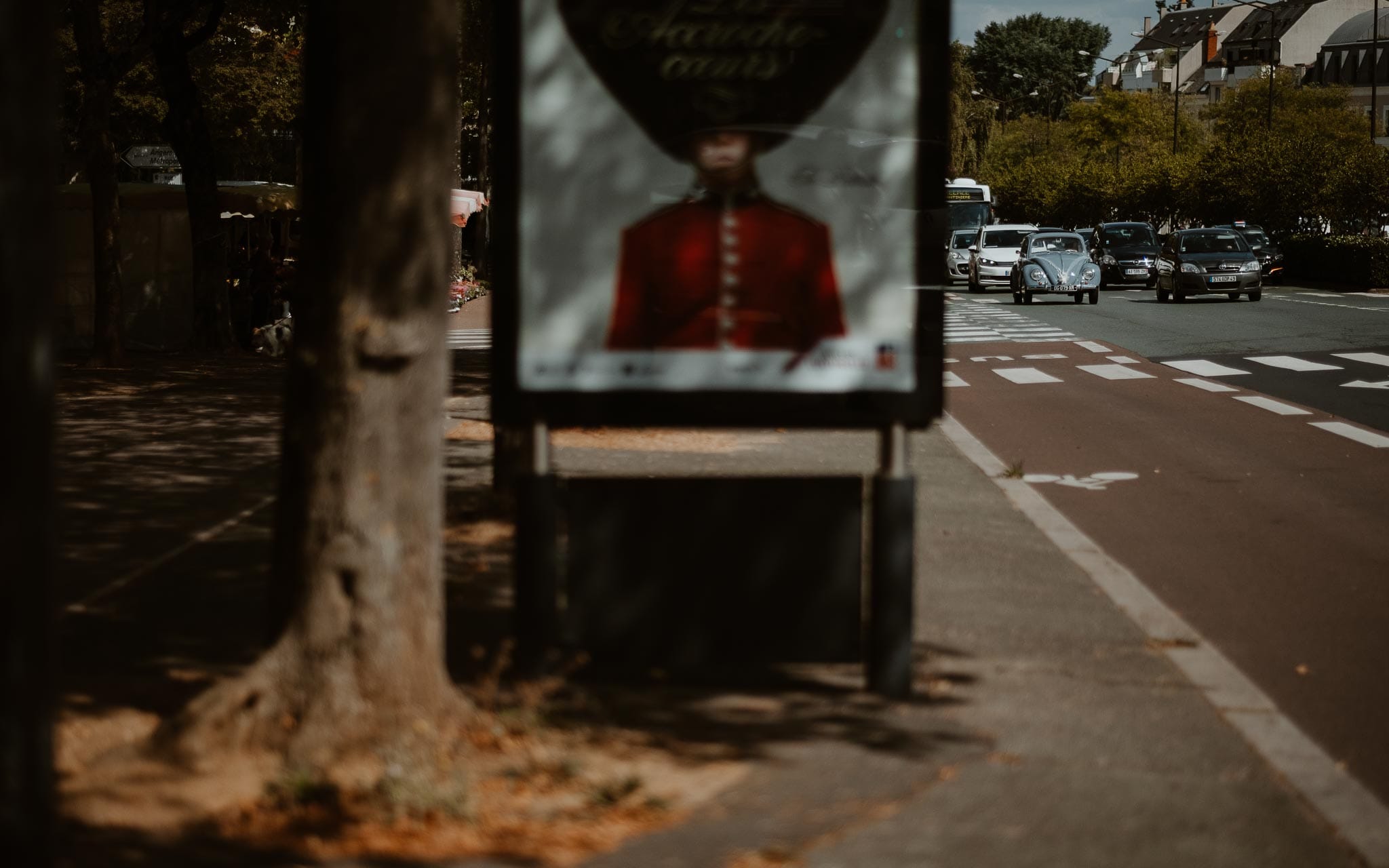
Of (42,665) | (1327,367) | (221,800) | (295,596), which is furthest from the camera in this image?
(1327,367)

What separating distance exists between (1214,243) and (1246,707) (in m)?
35.4

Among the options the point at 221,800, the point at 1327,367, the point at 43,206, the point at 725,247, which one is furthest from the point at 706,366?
the point at 1327,367

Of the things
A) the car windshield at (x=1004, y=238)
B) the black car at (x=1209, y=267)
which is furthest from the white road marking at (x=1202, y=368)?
the car windshield at (x=1004, y=238)

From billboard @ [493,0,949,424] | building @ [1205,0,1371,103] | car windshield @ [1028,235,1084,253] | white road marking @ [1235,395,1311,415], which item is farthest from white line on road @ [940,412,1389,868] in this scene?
building @ [1205,0,1371,103]

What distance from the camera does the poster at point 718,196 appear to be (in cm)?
579

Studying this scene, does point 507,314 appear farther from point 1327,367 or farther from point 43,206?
point 1327,367

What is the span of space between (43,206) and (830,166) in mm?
3463

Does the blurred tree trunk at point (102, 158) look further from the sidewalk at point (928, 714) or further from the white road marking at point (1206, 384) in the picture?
the white road marking at point (1206, 384)

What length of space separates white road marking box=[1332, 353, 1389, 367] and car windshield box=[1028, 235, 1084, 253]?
1677cm

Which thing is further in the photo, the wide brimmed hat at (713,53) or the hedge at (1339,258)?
the hedge at (1339,258)

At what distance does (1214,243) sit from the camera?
39.8 metres

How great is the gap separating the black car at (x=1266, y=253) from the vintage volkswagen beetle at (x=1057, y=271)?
6983 mm

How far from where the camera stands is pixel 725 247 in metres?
5.88

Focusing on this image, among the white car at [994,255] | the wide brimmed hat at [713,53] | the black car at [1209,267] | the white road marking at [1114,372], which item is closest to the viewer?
the wide brimmed hat at [713,53]
